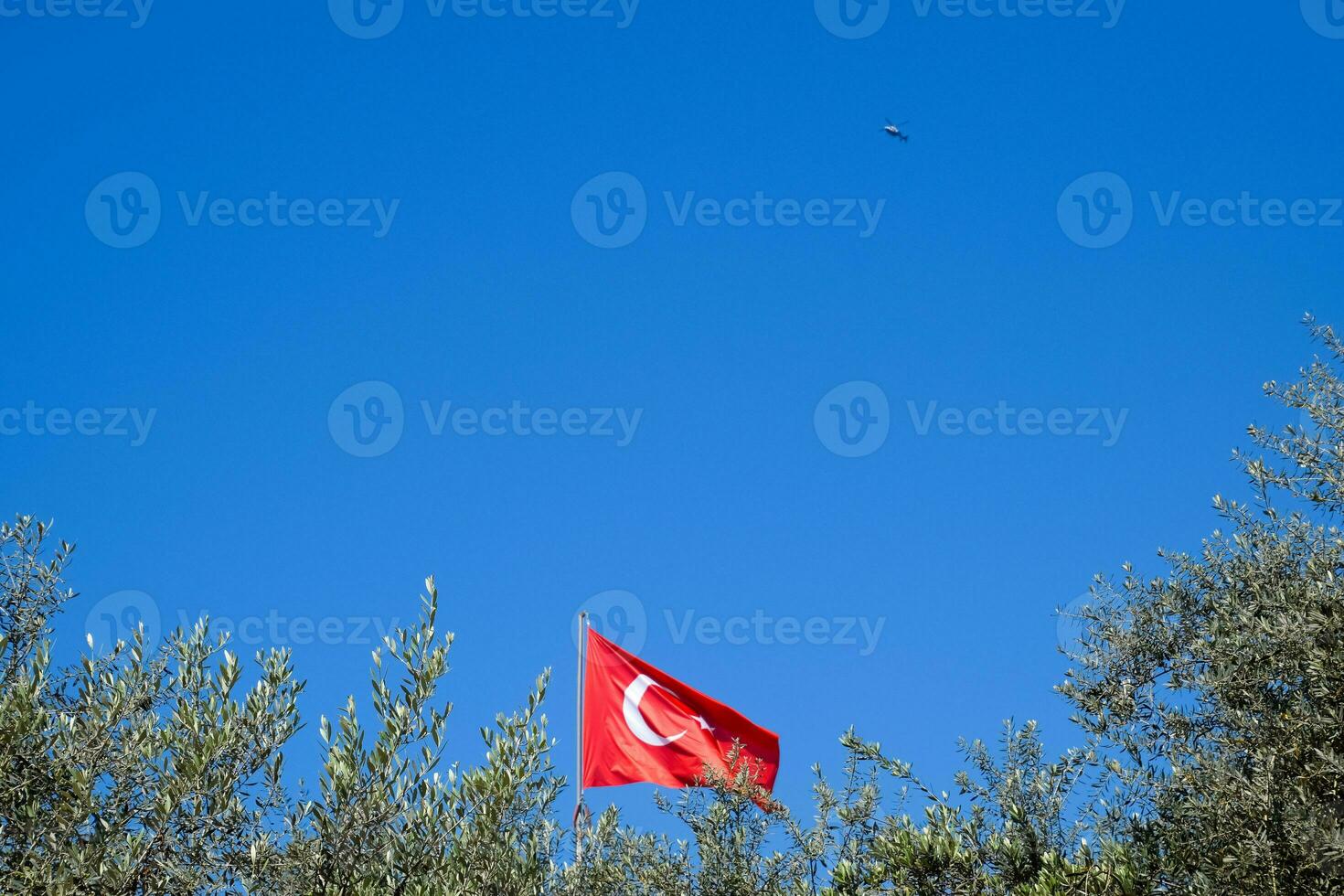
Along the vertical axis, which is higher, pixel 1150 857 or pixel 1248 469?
pixel 1248 469

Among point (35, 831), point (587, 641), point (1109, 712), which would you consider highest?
point (587, 641)

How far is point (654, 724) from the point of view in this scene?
2022 cm

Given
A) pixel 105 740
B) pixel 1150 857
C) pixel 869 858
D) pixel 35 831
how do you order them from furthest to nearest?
pixel 869 858 < pixel 1150 857 < pixel 105 740 < pixel 35 831

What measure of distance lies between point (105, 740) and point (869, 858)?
705 centimetres

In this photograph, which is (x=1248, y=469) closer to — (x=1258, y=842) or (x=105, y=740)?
(x=1258, y=842)

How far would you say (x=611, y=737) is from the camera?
20016 mm

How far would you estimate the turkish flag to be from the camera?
1997 cm

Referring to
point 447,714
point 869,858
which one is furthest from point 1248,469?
point 447,714

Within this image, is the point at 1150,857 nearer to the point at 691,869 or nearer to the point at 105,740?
the point at 691,869

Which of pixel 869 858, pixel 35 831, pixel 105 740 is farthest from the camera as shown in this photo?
pixel 869 858

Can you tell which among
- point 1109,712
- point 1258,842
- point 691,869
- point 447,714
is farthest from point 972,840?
point 447,714

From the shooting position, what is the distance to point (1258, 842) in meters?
9.48

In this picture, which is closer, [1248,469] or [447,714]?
[447,714]

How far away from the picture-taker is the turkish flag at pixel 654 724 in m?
20.0
